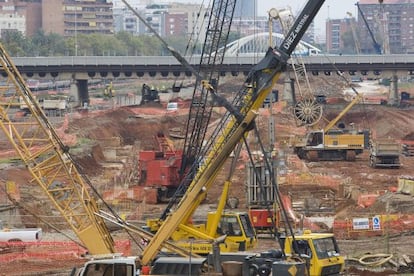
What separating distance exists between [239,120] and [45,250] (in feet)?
29.2

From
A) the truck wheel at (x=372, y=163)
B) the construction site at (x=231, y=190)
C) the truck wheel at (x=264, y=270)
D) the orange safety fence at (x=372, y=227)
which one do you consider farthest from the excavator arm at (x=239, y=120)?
the truck wheel at (x=372, y=163)

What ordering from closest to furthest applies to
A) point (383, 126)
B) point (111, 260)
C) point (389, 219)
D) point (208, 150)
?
point (111, 260) < point (208, 150) < point (389, 219) < point (383, 126)

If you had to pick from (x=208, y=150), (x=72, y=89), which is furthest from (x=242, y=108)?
(x=72, y=89)

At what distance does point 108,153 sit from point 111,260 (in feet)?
170

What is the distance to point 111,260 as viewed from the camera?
25.1m

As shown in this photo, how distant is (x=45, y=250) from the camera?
129ft

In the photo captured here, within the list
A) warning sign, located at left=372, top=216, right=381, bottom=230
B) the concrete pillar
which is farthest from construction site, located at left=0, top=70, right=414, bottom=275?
the concrete pillar

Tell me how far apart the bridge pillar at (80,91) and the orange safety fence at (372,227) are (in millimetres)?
78773

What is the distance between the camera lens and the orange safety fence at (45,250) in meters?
37.5

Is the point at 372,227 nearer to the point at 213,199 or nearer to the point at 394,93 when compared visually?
the point at 213,199

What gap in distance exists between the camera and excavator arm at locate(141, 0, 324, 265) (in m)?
33.2

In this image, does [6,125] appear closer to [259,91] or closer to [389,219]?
[259,91]

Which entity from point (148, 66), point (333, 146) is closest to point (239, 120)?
point (333, 146)

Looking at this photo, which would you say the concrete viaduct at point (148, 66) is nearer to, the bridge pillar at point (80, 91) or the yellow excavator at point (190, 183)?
the bridge pillar at point (80, 91)
